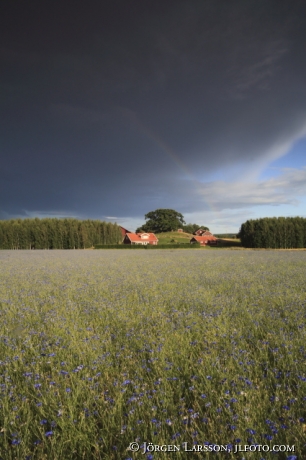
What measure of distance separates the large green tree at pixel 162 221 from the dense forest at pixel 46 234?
152ft

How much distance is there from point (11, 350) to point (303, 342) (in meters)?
4.10

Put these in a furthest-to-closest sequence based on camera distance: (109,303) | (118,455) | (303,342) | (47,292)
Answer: (47,292), (109,303), (303,342), (118,455)

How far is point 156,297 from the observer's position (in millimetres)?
6730

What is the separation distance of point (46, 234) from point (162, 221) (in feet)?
190

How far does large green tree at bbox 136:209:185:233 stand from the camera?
114 m

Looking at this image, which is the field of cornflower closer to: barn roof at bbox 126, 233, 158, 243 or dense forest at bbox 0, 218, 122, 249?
dense forest at bbox 0, 218, 122, 249

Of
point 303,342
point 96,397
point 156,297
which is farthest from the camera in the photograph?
point 156,297

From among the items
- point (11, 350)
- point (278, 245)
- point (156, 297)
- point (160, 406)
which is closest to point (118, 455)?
point (160, 406)

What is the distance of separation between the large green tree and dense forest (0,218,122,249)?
46.3m

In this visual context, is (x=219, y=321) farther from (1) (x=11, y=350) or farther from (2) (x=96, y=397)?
(1) (x=11, y=350)

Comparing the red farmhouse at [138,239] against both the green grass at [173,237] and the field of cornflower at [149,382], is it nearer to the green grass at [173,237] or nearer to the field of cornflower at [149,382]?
the green grass at [173,237]

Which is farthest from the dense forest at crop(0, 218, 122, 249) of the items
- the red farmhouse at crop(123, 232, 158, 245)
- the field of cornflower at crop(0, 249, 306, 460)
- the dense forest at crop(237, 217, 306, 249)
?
the field of cornflower at crop(0, 249, 306, 460)

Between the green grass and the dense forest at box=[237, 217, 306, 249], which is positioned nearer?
the dense forest at box=[237, 217, 306, 249]

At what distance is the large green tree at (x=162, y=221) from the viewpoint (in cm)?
11388
